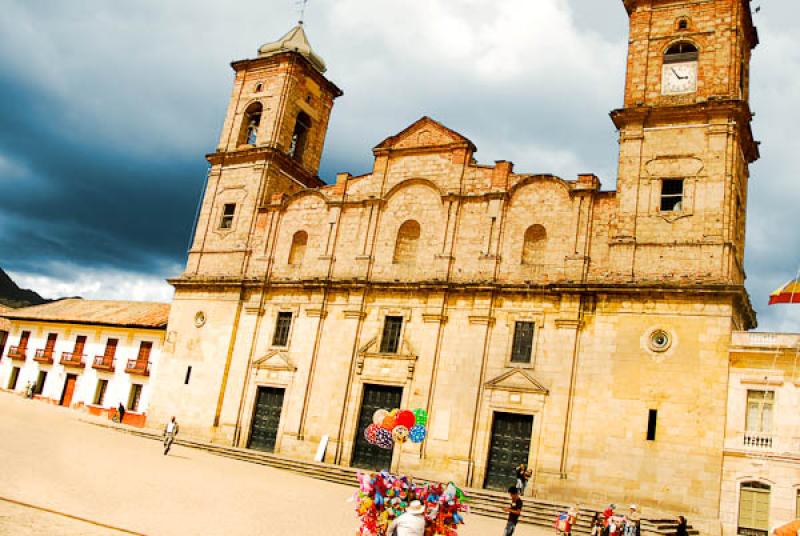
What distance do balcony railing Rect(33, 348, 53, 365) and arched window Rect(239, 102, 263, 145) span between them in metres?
18.9

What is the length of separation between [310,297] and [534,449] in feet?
36.8

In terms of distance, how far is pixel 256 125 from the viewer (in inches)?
1388

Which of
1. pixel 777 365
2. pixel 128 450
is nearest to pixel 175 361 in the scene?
pixel 128 450

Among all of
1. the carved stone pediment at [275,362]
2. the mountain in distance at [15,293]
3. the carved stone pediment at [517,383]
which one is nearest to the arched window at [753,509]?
the carved stone pediment at [517,383]

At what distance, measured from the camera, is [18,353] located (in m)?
43.4

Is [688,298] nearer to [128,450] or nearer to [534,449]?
[534,449]

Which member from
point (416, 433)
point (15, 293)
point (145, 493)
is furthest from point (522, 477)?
point (15, 293)

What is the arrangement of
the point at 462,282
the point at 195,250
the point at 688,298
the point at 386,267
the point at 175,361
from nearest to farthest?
the point at 688,298
the point at 462,282
the point at 386,267
the point at 175,361
the point at 195,250

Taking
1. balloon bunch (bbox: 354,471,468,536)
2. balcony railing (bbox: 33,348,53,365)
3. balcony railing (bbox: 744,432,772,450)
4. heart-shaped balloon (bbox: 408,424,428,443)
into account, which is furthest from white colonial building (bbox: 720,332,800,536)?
balcony railing (bbox: 33,348,53,365)

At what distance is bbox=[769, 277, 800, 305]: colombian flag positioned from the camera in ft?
71.8

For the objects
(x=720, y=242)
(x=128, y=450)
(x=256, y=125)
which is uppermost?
(x=256, y=125)

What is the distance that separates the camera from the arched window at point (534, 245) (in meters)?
25.9

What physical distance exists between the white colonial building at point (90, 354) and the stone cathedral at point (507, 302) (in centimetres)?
701

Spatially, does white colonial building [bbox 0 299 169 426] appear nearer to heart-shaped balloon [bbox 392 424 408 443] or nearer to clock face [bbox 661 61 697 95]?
heart-shaped balloon [bbox 392 424 408 443]
